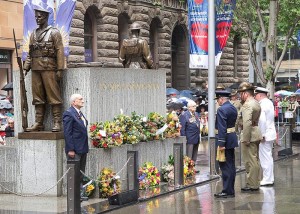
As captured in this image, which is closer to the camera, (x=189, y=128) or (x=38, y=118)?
(x=38, y=118)

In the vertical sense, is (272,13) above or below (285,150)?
above

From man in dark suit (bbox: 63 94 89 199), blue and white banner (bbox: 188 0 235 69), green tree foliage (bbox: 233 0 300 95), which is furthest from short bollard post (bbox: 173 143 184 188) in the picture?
green tree foliage (bbox: 233 0 300 95)

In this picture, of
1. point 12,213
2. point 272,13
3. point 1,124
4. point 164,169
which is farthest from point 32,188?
point 272,13

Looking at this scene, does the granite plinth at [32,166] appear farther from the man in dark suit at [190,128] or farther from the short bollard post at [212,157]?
the man in dark suit at [190,128]

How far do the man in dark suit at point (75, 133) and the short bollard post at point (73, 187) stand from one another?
1479mm

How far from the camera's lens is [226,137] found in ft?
53.4

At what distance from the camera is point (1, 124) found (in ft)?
80.7

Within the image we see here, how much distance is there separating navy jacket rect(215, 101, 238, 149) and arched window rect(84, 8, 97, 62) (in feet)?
71.1

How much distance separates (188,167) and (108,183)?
366cm

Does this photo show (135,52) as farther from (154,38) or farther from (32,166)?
(154,38)

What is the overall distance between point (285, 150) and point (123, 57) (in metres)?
9.02

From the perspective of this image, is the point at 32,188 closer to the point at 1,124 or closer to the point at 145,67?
the point at 145,67

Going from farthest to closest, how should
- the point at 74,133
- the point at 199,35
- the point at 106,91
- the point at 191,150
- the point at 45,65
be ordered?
the point at 199,35 < the point at 191,150 < the point at 106,91 < the point at 45,65 < the point at 74,133

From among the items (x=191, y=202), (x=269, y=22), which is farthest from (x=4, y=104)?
(x=191, y=202)
